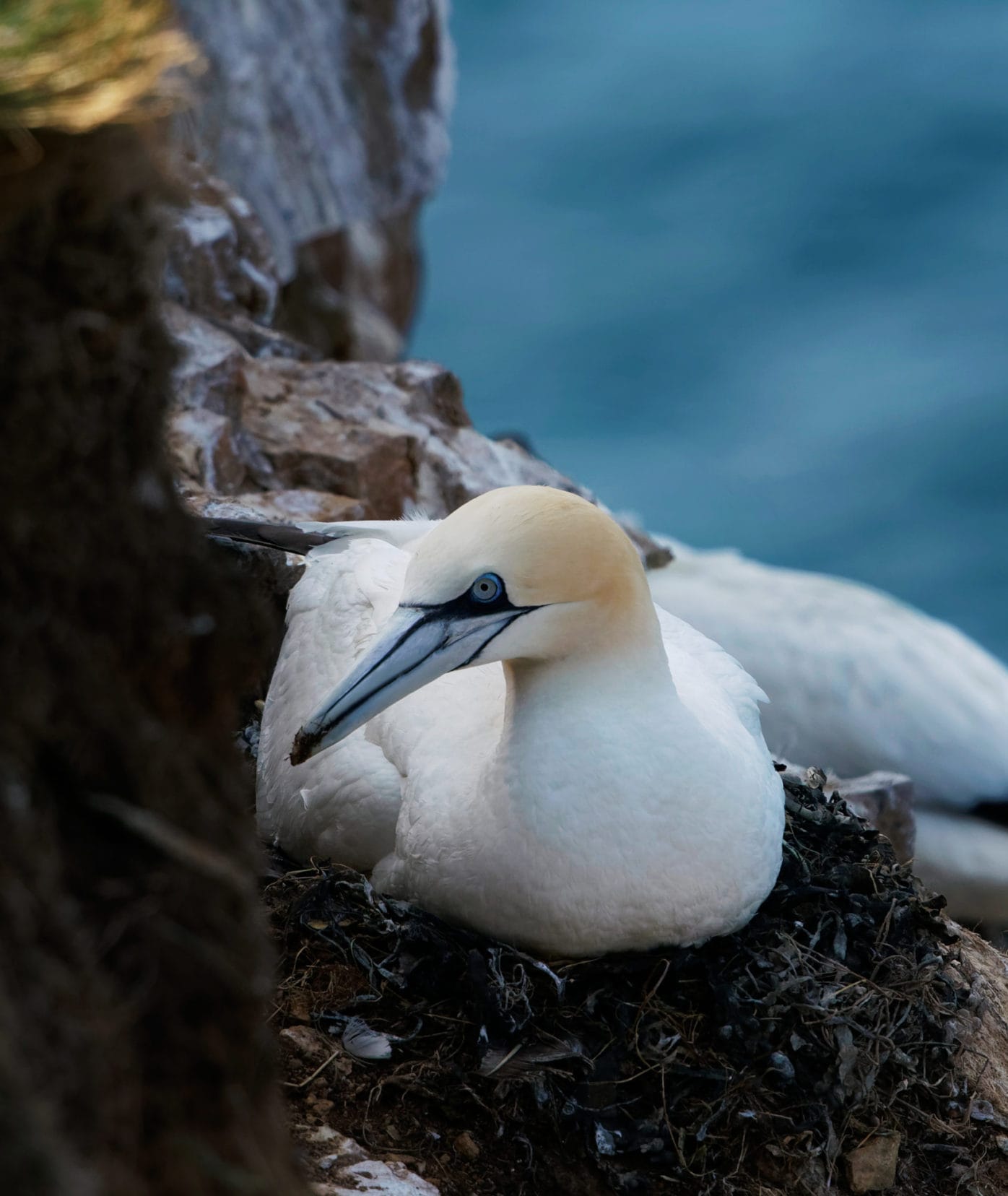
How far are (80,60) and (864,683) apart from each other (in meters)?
5.53

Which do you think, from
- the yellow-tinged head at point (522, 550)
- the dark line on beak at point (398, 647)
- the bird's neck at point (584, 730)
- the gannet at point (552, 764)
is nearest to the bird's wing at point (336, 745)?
the gannet at point (552, 764)

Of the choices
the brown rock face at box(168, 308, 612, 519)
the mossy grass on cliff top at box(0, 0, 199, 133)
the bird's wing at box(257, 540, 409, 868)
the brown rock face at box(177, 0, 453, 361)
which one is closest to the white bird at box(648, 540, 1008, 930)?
the brown rock face at box(168, 308, 612, 519)

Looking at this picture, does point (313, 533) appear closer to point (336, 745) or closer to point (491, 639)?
point (336, 745)

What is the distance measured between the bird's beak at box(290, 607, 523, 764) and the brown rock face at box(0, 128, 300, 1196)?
1.22 meters

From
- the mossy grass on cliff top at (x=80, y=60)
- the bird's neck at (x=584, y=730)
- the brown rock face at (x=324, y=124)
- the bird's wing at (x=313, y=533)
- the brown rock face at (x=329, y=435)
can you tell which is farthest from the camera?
the brown rock face at (x=324, y=124)

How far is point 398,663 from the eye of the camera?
9.21 feet

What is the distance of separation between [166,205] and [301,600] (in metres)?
2.39

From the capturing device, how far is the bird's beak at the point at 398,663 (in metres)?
2.80

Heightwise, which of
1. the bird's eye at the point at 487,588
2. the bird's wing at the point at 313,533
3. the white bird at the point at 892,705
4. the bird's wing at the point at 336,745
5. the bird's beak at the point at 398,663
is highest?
the bird's eye at the point at 487,588

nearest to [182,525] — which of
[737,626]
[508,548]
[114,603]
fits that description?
[114,603]

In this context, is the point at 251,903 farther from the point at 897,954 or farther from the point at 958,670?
the point at 958,670

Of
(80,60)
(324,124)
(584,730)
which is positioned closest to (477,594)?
(584,730)

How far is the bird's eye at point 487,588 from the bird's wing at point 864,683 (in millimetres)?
3546

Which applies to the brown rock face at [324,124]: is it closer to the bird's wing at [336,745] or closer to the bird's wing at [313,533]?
the bird's wing at [313,533]
